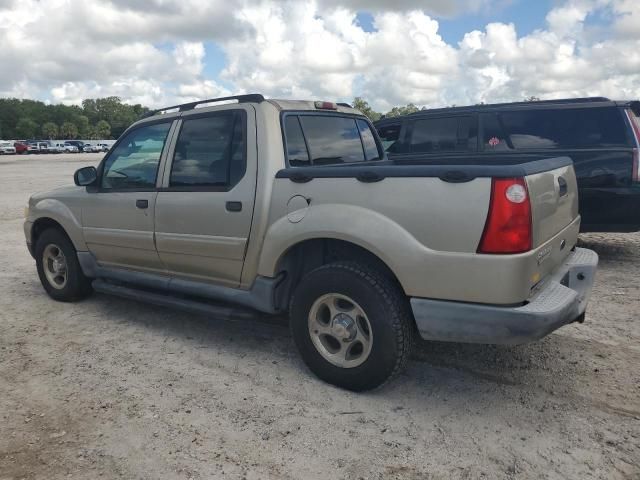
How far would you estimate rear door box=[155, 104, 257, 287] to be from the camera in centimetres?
367

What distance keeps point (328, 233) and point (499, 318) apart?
42.7 inches

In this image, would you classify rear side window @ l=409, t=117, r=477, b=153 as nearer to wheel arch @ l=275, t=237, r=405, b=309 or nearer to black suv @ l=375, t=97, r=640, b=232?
black suv @ l=375, t=97, r=640, b=232

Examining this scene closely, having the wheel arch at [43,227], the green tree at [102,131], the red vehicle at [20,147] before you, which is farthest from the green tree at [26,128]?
the wheel arch at [43,227]

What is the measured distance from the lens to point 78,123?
119688 mm

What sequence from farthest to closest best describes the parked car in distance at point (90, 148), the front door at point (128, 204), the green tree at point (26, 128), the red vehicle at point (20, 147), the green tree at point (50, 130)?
the green tree at point (50, 130)
the green tree at point (26, 128)
the parked car in distance at point (90, 148)
the red vehicle at point (20, 147)
the front door at point (128, 204)

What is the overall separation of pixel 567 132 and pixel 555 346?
3.48 meters

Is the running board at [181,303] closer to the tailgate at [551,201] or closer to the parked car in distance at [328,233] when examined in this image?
the parked car in distance at [328,233]

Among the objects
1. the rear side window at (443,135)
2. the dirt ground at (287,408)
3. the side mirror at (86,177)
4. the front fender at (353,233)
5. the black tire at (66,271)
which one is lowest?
the dirt ground at (287,408)

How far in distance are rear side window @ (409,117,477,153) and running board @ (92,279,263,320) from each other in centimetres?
447

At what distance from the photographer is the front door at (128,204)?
428 cm

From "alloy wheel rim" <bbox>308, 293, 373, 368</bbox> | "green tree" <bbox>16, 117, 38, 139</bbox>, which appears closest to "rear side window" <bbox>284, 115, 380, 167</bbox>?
"alloy wheel rim" <bbox>308, 293, 373, 368</bbox>

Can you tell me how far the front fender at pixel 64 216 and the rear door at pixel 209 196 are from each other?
1.16 meters

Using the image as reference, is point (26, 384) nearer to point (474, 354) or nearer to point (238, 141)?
point (238, 141)

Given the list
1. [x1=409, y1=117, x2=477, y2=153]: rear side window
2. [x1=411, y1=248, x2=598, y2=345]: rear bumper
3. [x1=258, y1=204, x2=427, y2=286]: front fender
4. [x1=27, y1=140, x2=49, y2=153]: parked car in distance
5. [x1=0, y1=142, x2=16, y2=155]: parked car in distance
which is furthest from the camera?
[x1=27, y1=140, x2=49, y2=153]: parked car in distance
